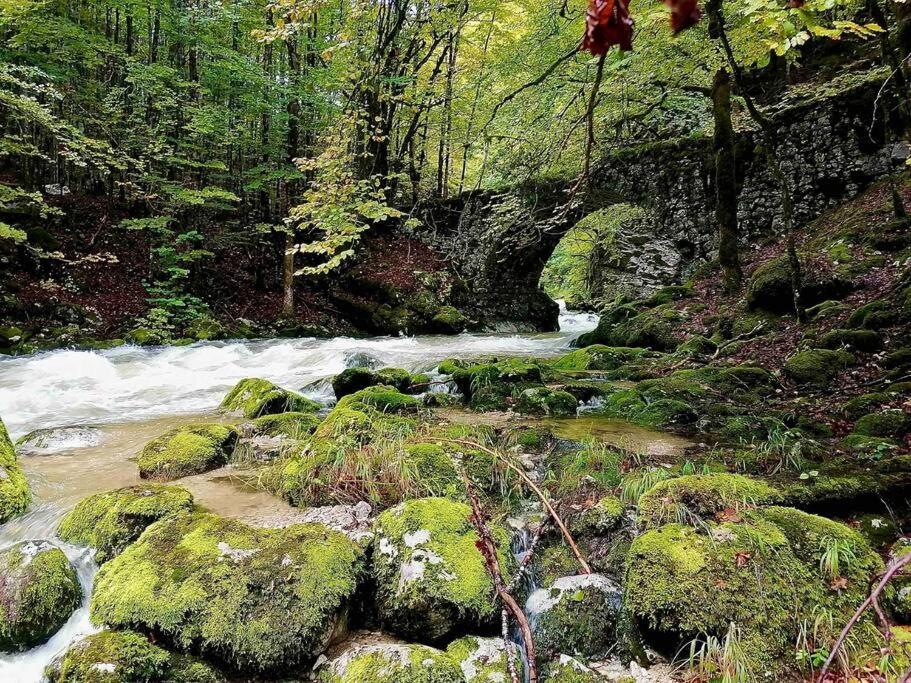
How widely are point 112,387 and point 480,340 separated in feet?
31.9

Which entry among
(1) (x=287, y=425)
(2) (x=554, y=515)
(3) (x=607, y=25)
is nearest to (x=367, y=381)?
(1) (x=287, y=425)

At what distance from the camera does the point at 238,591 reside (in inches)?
98.3

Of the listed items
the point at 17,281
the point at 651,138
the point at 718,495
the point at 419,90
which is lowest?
the point at 718,495

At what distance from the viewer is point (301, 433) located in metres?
5.05

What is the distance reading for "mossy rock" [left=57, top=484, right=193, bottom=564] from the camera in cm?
303

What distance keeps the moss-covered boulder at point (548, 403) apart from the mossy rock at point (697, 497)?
2.80m

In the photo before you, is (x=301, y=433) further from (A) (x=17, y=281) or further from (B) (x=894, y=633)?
(A) (x=17, y=281)

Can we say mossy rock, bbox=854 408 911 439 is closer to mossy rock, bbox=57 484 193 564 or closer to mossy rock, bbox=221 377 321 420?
mossy rock, bbox=57 484 193 564

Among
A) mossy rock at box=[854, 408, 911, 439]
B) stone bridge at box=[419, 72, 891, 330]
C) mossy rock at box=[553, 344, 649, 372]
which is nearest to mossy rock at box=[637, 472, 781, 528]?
mossy rock at box=[854, 408, 911, 439]

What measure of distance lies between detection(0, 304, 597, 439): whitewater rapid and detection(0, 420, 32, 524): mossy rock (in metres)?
2.48

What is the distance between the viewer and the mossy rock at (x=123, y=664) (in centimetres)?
218

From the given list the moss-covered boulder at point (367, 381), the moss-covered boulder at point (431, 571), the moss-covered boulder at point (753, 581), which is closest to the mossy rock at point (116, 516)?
the moss-covered boulder at point (431, 571)

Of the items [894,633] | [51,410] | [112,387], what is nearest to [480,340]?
[112,387]

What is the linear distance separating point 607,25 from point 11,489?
4672mm
